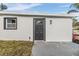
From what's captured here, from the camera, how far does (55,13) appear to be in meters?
55.2

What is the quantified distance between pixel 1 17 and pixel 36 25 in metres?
0.79

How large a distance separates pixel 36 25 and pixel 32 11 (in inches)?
13.5

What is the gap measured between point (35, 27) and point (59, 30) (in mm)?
535

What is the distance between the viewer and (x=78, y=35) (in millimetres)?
55250

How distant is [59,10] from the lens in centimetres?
5516

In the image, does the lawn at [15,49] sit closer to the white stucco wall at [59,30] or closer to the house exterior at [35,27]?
the house exterior at [35,27]

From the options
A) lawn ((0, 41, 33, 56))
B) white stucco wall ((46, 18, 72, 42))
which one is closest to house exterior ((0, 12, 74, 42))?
white stucco wall ((46, 18, 72, 42))

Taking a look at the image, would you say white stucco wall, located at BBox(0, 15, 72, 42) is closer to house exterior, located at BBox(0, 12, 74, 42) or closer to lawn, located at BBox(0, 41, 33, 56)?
house exterior, located at BBox(0, 12, 74, 42)

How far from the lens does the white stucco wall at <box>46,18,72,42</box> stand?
55.2m

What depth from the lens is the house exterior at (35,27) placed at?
5519 cm

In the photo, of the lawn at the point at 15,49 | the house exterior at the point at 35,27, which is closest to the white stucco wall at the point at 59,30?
the house exterior at the point at 35,27

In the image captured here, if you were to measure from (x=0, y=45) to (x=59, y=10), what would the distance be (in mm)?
1509

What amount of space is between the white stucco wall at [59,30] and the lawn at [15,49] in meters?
0.52

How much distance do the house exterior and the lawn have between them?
0.11m
